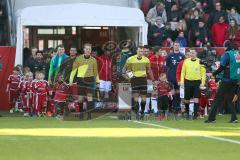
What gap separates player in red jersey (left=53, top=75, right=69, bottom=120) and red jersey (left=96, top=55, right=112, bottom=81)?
1.94 m

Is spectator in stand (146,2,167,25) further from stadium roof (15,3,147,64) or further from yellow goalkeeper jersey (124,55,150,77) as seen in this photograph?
yellow goalkeeper jersey (124,55,150,77)

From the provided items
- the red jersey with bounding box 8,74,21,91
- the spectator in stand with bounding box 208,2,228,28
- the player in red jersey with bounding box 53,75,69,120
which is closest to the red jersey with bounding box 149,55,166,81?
the player in red jersey with bounding box 53,75,69,120

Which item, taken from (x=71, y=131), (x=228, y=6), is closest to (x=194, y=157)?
(x=71, y=131)

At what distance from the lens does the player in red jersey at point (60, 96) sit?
2127cm

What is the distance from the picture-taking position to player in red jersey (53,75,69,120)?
21266 millimetres

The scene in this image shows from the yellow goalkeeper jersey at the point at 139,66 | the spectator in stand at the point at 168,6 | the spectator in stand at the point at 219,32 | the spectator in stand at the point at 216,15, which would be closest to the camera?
the yellow goalkeeper jersey at the point at 139,66

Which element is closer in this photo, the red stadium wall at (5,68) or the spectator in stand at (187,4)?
the red stadium wall at (5,68)

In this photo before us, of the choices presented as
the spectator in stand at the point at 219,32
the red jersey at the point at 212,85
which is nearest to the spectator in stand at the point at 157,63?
the red jersey at the point at 212,85

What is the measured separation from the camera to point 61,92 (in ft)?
70.2

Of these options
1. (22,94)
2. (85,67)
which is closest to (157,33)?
(22,94)

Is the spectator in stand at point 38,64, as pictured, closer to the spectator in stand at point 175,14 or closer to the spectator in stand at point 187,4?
the spectator in stand at point 175,14

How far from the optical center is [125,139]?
45.4ft

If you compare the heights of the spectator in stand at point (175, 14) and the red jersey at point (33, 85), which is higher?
the spectator in stand at point (175, 14)

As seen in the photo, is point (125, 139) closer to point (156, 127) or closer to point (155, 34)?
point (156, 127)
